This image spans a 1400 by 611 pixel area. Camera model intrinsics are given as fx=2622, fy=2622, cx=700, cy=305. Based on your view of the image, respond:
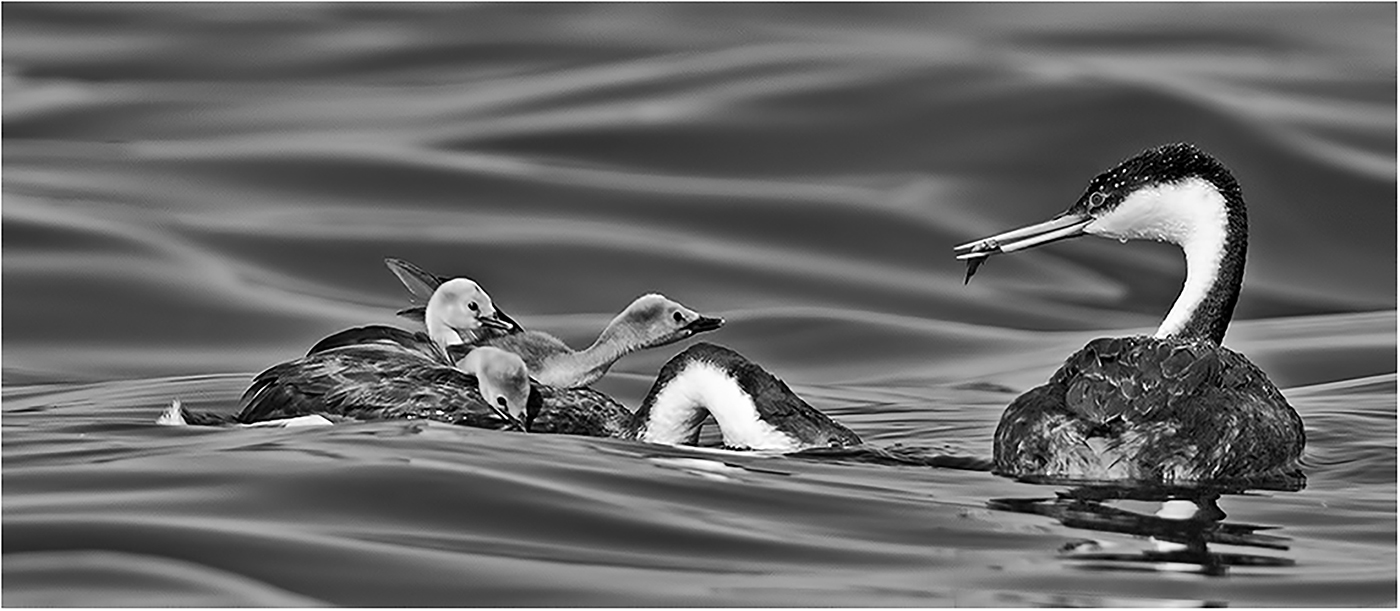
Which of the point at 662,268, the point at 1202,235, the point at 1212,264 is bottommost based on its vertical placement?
the point at 1212,264

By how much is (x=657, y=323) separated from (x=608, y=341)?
0.23m

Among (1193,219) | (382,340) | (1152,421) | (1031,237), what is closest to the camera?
(1152,421)

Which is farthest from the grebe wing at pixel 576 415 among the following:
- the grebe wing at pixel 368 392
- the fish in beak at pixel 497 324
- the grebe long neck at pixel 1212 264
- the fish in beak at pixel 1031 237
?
the grebe long neck at pixel 1212 264

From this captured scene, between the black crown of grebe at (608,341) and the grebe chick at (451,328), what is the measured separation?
54mm

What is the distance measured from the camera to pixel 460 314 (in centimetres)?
1012

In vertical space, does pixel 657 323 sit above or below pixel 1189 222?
below

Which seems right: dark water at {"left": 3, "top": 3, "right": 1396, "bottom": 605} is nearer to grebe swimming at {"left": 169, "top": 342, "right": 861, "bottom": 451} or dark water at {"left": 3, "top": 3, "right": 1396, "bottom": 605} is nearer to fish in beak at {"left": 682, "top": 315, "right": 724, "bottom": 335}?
grebe swimming at {"left": 169, "top": 342, "right": 861, "bottom": 451}

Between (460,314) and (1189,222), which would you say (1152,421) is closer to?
(1189,222)

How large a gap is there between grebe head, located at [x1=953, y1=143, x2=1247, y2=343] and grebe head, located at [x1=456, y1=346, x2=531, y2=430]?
166 centimetres

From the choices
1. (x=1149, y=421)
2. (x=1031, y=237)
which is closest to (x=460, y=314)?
(x=1031, y=237)

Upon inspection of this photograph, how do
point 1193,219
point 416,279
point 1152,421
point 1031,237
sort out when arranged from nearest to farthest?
1. point 1152,421
2. point 1193,219
3. point 1031,237
4. point 416,279

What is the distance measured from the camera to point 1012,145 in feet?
54.0

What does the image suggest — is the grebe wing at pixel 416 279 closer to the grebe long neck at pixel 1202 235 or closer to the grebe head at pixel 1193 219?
the grebe head at pixel 1193 219

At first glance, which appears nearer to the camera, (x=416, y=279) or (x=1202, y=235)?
(x=1202, y=235)
